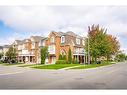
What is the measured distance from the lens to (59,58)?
171ft

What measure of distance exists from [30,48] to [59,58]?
17152 millimetres

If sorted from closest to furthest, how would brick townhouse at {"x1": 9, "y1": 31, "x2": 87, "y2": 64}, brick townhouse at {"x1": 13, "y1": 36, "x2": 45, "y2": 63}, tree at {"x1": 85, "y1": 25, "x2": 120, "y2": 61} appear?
tree at {"x1": 85, "y1": 25, "x2": 120, "y2": 61}
brick townhouse at {"x1": 9, "y1": 31, "x2": 87, "y2": 64}
brick townhouse at {"x1": 13, "y1": 36, "x2": 45, "y2": 63}

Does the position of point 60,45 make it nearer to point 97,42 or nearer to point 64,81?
point 97,42

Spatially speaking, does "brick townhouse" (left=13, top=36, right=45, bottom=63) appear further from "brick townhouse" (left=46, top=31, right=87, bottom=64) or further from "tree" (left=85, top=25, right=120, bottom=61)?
"tree" (left=85, top=25, right=120, bottom=61)

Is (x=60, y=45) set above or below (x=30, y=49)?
above

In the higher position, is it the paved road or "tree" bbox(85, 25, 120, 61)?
"tree" bbox(85, 25, 120, 61)

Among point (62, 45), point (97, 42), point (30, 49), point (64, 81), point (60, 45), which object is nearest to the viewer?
point (64, 81)

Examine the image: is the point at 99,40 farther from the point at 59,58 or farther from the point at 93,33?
the point at 59,58

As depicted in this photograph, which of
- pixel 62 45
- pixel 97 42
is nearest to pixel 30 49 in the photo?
pixel 62 45

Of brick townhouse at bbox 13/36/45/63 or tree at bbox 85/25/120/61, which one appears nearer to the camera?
tree at bbox 85/25/120/61

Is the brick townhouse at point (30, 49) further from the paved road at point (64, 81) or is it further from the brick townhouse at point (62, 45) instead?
the paved road at point (64, 81)

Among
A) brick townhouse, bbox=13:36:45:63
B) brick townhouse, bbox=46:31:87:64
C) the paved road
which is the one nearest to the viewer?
the paved road

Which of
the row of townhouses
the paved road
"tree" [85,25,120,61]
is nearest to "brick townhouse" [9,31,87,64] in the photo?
the row of townhouses
